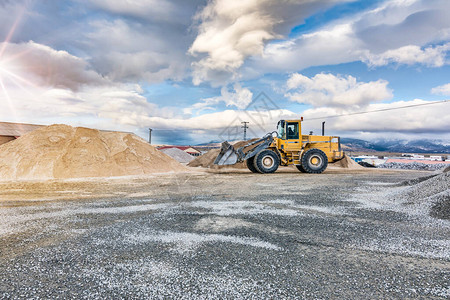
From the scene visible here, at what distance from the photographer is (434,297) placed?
282 cm

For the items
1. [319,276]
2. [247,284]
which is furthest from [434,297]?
[247,284]

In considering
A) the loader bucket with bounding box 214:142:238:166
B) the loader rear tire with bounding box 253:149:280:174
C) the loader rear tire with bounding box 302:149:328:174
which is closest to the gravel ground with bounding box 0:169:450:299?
the loader rear tire with bounding box 253:149:280:174

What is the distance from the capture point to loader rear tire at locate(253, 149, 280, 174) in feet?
55.4

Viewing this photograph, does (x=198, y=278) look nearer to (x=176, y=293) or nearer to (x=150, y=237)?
(x=176, y=293)

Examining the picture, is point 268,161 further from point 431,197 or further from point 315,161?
point 431,197

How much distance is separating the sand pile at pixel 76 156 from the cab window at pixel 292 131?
8.54 meters

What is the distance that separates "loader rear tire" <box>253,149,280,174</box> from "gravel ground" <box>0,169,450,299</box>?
936 centimetres

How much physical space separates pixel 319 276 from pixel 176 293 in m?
1.76

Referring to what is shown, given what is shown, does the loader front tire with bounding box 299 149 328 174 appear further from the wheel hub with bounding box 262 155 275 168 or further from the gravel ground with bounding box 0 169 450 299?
the gravel ground with bounding box 0 169 450 299

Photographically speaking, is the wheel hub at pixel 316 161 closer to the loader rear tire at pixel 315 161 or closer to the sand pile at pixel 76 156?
the loader rear tire at pixel 315 161

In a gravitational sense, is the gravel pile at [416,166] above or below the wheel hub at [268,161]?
below

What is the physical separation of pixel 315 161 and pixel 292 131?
8.33 feet

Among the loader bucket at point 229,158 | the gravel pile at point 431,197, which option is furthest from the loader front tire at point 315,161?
the gravel pile at point 431,197

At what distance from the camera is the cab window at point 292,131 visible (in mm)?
17236
